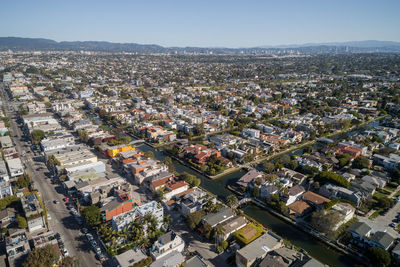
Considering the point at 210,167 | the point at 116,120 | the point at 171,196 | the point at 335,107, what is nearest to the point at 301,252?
the point at 171,196

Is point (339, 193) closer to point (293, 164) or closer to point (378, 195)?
point (378, 195)

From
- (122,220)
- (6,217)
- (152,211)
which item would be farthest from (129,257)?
(6,217)

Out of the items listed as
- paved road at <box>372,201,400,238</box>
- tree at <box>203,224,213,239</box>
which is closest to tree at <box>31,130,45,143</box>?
tree at <box>203,224,213,239</box>

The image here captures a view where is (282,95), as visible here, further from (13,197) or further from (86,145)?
(13,197)

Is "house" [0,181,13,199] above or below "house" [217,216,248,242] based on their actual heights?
above

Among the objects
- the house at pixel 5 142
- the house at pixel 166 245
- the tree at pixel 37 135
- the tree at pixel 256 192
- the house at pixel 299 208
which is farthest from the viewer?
the tree at pixel 37 135

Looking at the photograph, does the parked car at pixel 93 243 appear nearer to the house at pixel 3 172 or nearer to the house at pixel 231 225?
the house at pixel 231 225

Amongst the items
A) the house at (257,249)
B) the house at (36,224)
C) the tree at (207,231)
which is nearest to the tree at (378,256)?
the house at (257,249)

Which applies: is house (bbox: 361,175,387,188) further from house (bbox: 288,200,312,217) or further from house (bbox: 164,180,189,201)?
house (bbox: 164,180,189,201)
